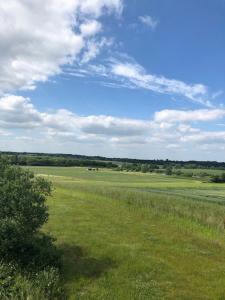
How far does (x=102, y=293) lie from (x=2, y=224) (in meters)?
4.71

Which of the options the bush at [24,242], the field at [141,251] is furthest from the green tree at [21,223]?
the field at [141,251]

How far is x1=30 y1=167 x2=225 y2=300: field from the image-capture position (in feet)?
56.1

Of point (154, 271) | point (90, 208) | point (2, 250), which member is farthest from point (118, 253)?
point (90, 208)

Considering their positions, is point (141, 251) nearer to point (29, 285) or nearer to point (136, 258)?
point (136, 258)

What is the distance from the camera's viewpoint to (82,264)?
64.6 feet

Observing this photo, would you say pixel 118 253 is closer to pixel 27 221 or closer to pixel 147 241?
pixel 147 241

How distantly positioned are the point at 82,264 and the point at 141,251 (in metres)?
4.34

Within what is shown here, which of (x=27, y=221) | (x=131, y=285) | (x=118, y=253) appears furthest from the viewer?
(x=118, y=253)

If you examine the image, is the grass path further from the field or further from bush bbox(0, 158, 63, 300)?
bush bbox(0, 158, 63, 300)

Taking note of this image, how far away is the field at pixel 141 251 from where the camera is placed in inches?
673

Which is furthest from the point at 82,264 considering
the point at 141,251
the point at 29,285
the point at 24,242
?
the point at 29,285

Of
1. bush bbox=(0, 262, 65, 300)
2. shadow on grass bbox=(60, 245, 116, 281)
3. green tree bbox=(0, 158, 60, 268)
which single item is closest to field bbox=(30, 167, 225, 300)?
shadow on grass bbox=(60, 245, 116, 281)

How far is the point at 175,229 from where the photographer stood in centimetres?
3070

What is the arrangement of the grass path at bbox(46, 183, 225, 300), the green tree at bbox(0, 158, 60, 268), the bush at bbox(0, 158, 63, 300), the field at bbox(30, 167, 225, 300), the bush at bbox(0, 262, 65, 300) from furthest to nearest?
the green tree at bbox(0, 158, 60, 268)
the field at bbox(30, 167, 225, 300)
the grass path at bbox(46, 183, 225, 300)
the bush at bbox(0, 158, 63, 300)
the bush at bbox(0, 262, 65, 300)
